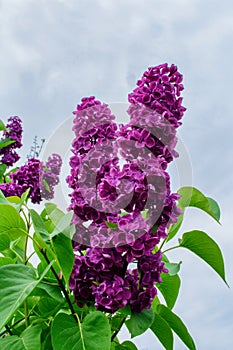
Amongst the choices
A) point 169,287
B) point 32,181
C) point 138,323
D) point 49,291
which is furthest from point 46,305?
point 32,181

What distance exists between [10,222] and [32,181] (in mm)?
979

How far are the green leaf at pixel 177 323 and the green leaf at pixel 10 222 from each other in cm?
42

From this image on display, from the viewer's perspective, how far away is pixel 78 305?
1.06 meters

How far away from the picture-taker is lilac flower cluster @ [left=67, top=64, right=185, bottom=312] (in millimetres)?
970

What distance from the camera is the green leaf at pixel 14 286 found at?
0.93 m

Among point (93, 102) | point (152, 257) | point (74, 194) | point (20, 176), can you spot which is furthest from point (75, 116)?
point (20, 176)

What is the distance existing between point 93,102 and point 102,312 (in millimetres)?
462

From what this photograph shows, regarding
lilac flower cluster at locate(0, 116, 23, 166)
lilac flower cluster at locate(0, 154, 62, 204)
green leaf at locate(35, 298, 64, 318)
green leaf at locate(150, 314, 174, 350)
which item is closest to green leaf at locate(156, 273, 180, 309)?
green leaf at locate(150, 314, 174, 350)

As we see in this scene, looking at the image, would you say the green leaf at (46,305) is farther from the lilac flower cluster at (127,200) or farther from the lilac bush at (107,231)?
the lilac flower cluster at (127,200)

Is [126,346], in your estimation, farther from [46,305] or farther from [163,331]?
[46,305]

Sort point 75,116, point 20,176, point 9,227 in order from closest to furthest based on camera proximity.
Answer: point 9,227, point 75,116, point 20,176

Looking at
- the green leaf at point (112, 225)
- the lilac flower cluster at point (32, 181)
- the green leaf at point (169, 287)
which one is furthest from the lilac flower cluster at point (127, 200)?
the lilac flower cluster at point (32, 181)

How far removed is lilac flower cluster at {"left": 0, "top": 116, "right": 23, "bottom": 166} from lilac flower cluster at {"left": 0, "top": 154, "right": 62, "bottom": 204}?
833 millimetres

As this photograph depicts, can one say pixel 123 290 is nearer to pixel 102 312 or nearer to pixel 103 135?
pixel 102 312
